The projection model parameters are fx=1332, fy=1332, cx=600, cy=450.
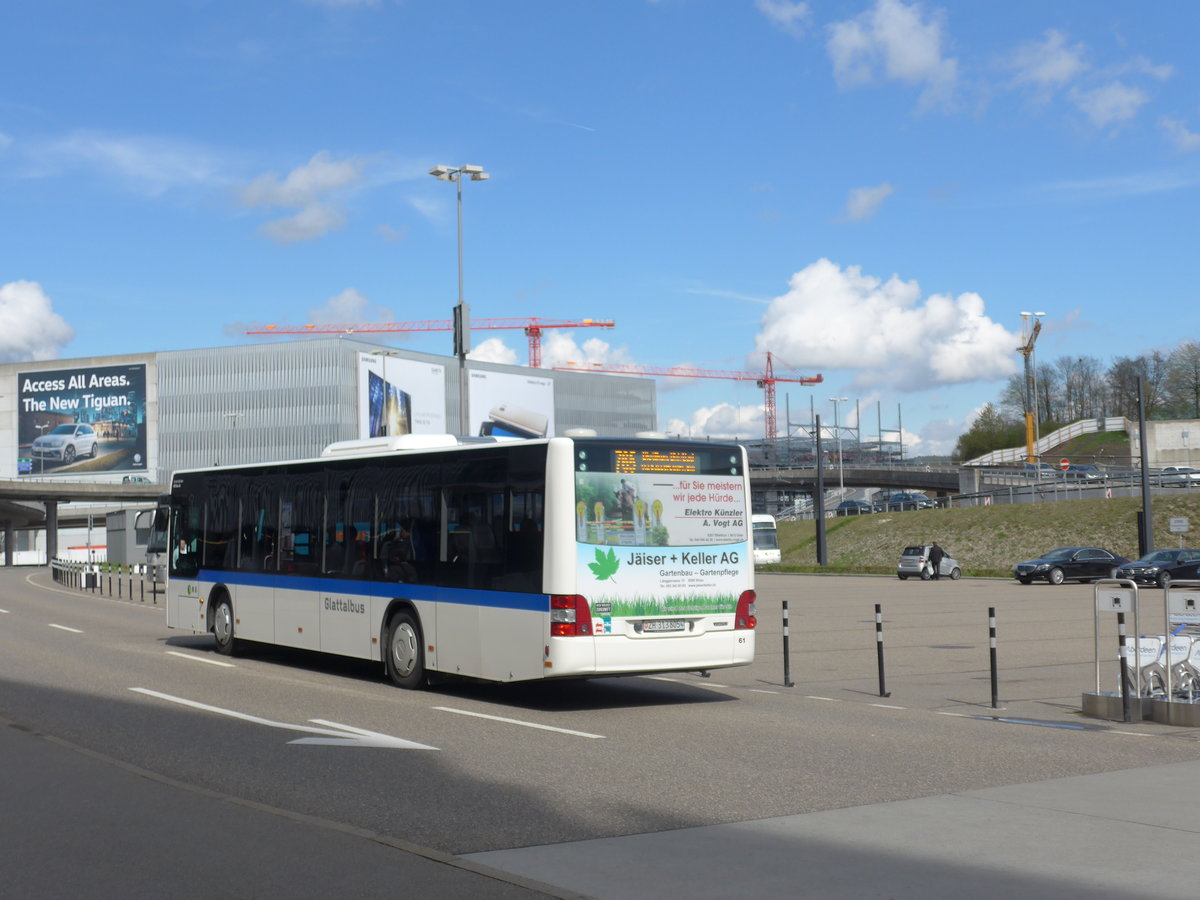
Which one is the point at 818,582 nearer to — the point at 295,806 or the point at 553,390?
the point at 295,806

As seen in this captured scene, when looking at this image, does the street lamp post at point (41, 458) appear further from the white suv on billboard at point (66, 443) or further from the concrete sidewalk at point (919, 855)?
the concrete sidewalk at point (919, 855)

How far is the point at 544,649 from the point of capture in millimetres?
13523

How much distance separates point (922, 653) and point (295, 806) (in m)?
14.0

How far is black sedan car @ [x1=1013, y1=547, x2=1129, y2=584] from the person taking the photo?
47156mm

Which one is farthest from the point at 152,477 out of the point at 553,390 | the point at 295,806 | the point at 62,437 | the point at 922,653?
the point at 295,806

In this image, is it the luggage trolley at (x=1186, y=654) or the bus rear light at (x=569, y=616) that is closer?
the luggage trolley at (x=1186, y=654)

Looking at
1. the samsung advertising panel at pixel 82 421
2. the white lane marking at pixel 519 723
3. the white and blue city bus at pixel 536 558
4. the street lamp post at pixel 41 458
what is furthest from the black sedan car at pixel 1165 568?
the street lamp post at pixel 41 458

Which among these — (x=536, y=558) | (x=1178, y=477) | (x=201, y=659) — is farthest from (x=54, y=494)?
(x=536, y=558)

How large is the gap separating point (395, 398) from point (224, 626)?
100759 mm

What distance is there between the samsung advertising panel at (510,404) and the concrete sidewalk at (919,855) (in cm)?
11651

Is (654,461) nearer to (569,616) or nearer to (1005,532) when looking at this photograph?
(569,616)

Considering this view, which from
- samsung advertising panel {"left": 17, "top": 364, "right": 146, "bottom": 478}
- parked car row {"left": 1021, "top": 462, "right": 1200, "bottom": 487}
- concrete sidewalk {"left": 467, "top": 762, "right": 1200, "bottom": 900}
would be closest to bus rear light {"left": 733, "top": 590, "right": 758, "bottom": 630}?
concrete sidewalk {"left": 467, "top": 762, "right": 1200, "bottom": 900}

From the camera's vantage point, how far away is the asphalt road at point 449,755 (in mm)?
7277

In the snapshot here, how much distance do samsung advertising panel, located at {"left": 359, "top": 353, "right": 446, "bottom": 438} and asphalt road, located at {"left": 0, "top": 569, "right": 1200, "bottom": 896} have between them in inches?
3953
